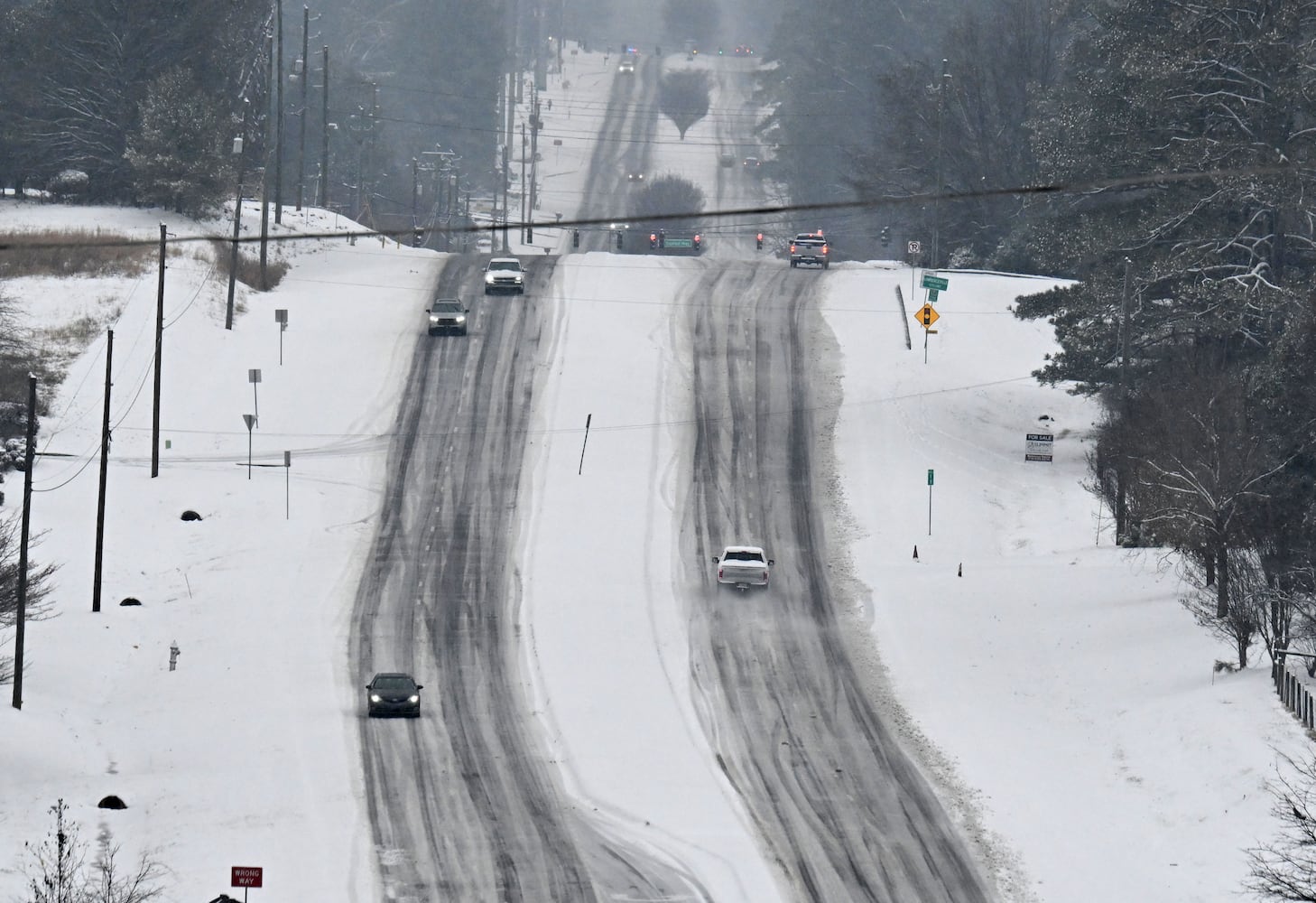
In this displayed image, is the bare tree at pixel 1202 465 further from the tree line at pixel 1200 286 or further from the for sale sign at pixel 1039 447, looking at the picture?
the for sale sign at pixel 1039 447

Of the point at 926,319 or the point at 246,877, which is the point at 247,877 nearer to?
the point at 246,877

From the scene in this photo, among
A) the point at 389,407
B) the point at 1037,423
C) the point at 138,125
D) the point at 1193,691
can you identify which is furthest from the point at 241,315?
the point at 1193,691

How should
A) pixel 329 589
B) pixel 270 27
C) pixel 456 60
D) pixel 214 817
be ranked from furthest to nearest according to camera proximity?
pixel 456 60 < pixel 270 27 < pixel 329 589 < pixel 214 817

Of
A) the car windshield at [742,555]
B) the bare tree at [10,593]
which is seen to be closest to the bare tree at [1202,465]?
the car windshield at [742,555]

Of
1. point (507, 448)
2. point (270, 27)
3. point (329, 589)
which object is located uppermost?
point (270, 27)

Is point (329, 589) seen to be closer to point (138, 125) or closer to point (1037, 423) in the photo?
point (1037, 423)

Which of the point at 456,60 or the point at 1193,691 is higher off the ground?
the point at 456,60

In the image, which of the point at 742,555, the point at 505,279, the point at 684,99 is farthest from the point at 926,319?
the point at 684,99

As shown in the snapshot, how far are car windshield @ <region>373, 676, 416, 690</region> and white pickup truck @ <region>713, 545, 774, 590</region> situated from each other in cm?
1115

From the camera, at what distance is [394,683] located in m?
35.1

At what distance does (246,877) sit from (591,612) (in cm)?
1950

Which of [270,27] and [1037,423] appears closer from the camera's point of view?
[1037,423]

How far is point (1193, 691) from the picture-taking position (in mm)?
33938

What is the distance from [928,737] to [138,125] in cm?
6177
